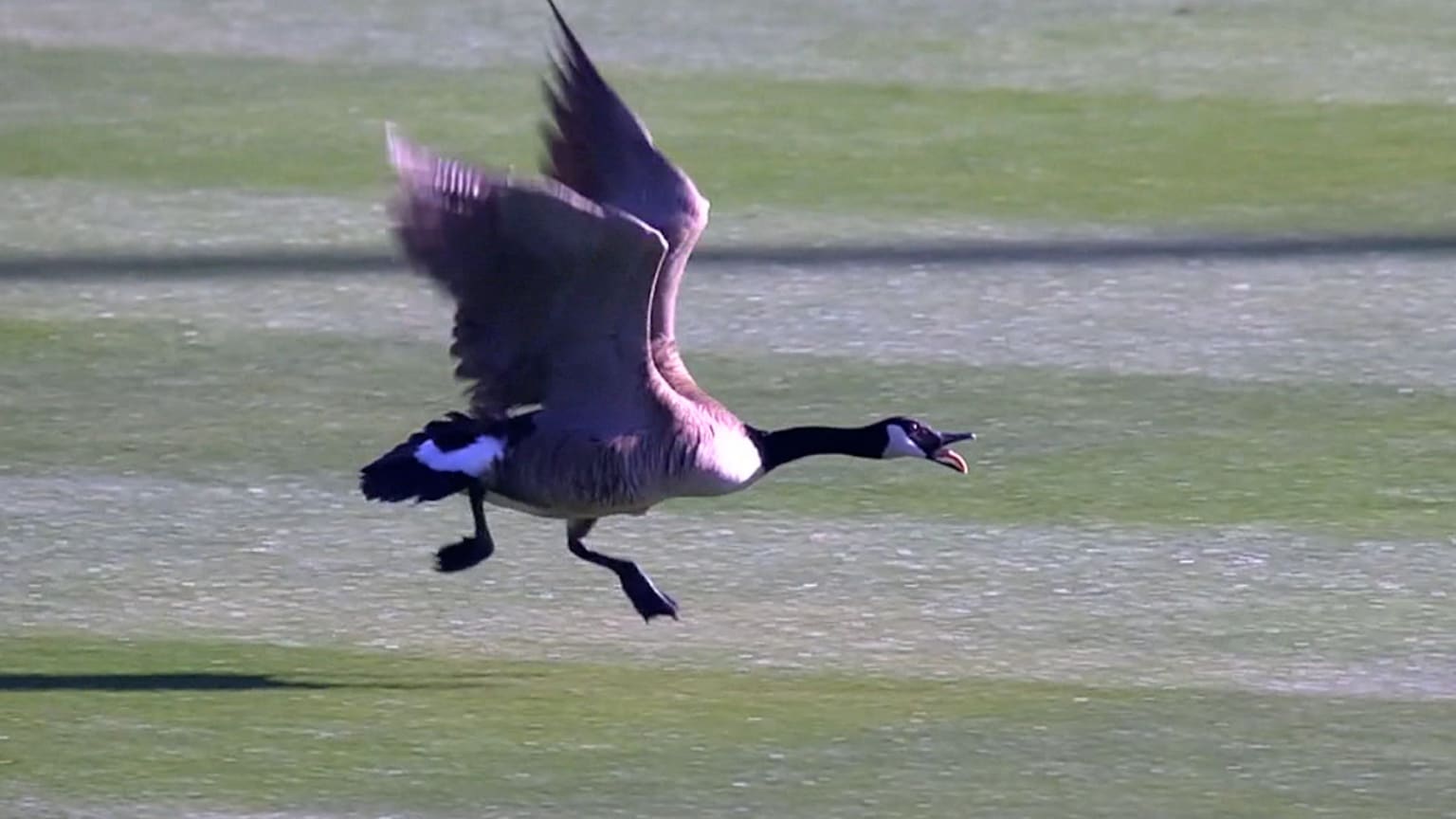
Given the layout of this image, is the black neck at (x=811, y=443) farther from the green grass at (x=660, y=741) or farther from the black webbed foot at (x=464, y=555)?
the green grass at (x=660, y=741)

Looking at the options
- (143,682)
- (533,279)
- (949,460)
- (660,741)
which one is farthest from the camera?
(949,460)

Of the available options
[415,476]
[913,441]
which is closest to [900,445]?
[913,441]

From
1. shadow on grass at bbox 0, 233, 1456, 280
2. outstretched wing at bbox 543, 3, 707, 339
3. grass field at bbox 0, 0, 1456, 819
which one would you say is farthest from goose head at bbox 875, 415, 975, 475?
shadow on grass at bbox 0, 233, 1456, 280

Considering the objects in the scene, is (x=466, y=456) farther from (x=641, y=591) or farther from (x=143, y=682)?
(x=143, y=682)

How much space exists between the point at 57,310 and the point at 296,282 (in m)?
0.82

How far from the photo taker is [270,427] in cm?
910

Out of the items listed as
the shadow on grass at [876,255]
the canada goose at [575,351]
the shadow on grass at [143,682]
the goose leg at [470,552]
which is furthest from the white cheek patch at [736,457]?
the shadow on grass at [876,255]

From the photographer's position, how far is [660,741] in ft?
20.9

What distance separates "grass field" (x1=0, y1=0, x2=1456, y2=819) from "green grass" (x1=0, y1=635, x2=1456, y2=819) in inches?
0.6

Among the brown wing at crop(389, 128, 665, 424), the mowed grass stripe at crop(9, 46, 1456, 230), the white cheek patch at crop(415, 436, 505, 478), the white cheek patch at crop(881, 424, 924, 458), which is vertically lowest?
the mowed grass stripe at crop(9, 46, 1456, 230)

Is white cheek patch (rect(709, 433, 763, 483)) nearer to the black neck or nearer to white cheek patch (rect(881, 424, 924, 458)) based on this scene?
the black neck

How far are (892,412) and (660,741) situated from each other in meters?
3.06

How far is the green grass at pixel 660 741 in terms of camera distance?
6.02 meters

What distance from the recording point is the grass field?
634 cm
